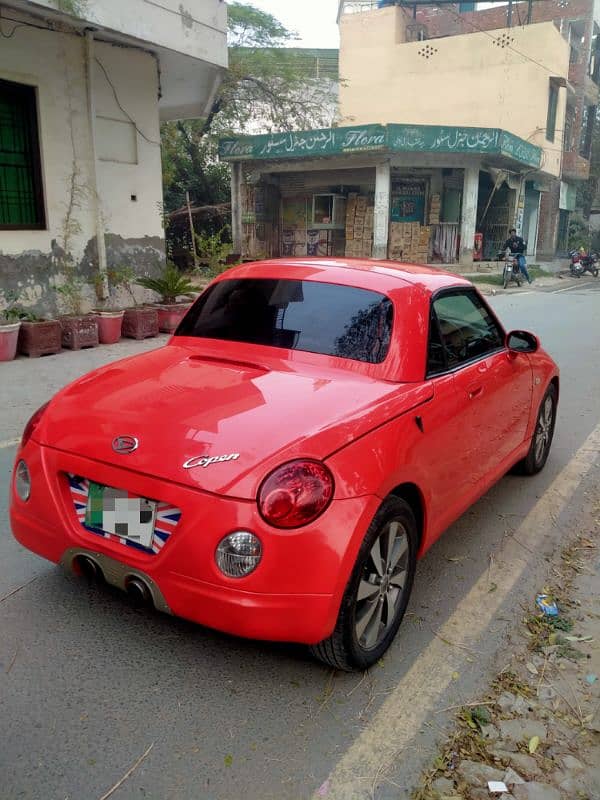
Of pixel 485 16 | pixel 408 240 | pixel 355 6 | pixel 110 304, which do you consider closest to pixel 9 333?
pixel 110 304

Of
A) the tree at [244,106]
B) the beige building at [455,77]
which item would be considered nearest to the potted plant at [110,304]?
the tree at [244,106]

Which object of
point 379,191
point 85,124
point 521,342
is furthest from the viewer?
point 379,191

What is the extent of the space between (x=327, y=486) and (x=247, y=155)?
72.7 feet

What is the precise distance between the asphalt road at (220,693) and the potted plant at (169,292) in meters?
7.21

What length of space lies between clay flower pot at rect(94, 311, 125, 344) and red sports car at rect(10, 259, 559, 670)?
6013 mm

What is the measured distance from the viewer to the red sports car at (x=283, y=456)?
2309 mm

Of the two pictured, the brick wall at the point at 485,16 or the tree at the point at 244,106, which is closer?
the tree at the point at 244,106

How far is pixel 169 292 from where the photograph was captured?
35.1 ft

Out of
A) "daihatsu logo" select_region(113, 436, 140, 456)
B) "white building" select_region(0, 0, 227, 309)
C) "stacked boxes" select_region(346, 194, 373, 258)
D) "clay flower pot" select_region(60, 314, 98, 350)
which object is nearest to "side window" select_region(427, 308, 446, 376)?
"daihatsu logo" select_region(113, 436, 140, 456)

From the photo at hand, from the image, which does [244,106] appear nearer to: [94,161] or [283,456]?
[94,161]

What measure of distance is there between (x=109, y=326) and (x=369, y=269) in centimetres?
663

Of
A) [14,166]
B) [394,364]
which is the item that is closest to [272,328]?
[394,364]

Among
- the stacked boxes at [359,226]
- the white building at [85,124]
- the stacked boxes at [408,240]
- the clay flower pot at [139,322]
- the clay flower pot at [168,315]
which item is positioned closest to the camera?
the white building at [85,124]

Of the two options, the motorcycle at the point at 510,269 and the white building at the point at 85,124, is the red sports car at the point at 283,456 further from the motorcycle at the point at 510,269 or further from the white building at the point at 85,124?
the motorcycle at the point at 510,269
